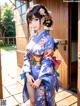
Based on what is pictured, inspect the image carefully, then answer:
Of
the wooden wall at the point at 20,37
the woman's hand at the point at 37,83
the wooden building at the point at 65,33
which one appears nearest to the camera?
the woman's hand at the point at 37,83

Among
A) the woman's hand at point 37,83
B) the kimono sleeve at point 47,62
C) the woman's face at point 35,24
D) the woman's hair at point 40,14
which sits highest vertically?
the woman's hair at point 40,14

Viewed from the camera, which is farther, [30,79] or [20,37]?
[20,37]

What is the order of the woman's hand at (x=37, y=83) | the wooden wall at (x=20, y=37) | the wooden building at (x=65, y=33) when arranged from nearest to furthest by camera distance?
the woman's hand at (x=37, y=83) < the wooden building at (x=65, y=33) < the wooden wall at (x=20, y=37)

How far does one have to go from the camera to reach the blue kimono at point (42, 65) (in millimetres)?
1704

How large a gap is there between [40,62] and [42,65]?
5cm

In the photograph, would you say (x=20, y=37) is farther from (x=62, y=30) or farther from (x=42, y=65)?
(x=42, y=65)

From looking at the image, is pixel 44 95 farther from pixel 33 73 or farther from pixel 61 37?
pixel 61 37

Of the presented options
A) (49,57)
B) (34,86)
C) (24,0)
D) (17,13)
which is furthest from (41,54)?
(17,13)

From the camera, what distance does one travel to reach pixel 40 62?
1.76 m

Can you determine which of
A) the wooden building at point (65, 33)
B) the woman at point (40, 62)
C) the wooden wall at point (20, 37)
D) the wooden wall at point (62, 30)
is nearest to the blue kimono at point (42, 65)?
the woman at point (40, 62)

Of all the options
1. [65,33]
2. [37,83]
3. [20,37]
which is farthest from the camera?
[20,37]

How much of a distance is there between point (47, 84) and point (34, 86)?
0.13m

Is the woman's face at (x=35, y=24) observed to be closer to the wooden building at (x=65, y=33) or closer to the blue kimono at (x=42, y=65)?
the blue kimono at (x=42, y=65)

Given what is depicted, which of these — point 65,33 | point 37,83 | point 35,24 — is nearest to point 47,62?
point 37,83
